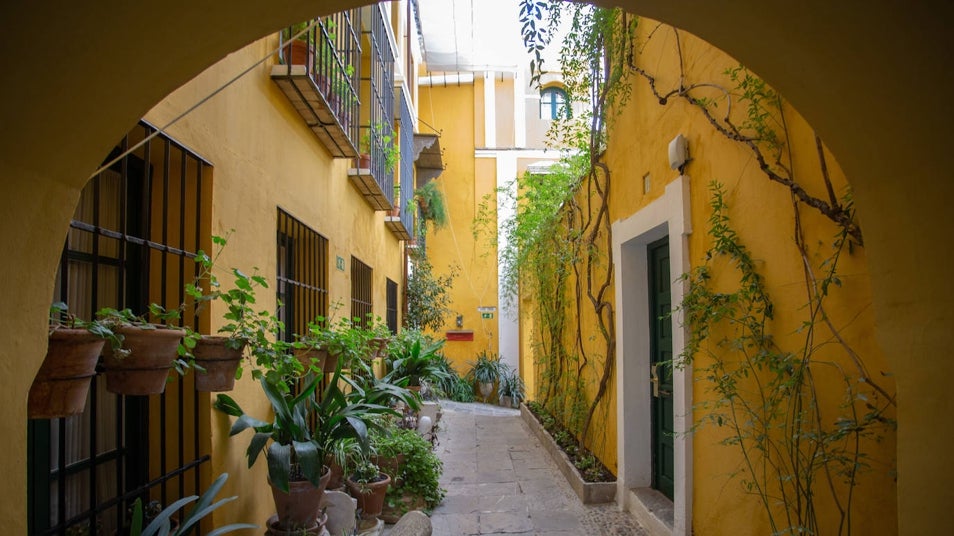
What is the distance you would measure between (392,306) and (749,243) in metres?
7.71

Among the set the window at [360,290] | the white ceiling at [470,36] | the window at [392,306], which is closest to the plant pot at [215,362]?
the window at [360,290]

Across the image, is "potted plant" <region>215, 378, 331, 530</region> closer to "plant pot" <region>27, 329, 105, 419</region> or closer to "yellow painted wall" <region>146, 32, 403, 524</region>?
"yellow painted wall" <region>146, 32, 403, 524</region>

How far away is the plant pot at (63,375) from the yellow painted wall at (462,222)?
12.2 m

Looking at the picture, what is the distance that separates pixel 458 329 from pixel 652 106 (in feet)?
33.7

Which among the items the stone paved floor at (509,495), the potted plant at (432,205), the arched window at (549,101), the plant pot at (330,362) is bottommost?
the stone paved floor at (509,495)

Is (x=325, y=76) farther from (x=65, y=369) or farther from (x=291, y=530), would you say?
(x=65, y=369)

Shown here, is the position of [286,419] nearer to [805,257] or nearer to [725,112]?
[805,257]

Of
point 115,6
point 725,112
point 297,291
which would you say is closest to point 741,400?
point 725,112

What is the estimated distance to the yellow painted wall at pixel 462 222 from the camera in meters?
14.0

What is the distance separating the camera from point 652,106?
4.05 metres

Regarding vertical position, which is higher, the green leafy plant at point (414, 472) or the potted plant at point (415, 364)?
the potted plant at point (415, 364)

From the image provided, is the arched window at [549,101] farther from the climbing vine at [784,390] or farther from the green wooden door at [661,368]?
the climbing vine at [784,390]

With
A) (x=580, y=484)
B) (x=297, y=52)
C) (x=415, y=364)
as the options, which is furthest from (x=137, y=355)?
(x=415, y=364)

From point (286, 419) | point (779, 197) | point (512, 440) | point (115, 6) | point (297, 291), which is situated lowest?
point (512, 440)
